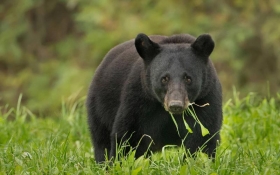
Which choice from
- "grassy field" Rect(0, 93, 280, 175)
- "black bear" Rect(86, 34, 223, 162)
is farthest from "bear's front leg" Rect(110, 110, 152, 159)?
"grassy field" Rect(0, 93, 280, 175)

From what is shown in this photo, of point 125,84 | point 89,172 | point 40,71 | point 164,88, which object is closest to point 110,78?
point 125,84

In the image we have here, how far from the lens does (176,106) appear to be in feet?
16.1

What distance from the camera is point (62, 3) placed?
66.1 feet

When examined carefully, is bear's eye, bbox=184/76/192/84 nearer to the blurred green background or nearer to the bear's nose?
the bear's nose

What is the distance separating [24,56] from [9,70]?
1.00m

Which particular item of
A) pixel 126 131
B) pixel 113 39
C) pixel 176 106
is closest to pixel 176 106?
pixel 176 106

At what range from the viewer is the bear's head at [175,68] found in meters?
5.08

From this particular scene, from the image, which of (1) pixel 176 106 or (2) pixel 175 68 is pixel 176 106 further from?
(2) pixel 175 68

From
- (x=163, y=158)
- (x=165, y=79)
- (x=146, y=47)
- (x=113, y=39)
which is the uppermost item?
(x=146, y=47)

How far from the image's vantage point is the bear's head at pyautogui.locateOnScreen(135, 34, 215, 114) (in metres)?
5.08

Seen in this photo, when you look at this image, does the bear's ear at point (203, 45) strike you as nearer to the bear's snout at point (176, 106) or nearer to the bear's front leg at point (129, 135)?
the bear's snout at point (176, 106)

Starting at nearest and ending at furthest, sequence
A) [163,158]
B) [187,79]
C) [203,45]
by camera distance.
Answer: [163,158]
[187,79]
[203,45]

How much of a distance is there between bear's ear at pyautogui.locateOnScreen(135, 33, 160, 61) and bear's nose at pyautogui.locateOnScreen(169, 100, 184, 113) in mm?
562

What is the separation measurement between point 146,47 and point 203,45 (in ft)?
1.37
